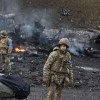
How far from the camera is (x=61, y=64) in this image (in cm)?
1116

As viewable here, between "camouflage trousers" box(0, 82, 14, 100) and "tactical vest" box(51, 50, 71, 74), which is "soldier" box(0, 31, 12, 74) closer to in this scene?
"tactical vest" box(51, 50, 71, 74)

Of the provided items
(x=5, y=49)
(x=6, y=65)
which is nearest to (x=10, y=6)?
(x=5, y=49)

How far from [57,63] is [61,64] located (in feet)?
0.39

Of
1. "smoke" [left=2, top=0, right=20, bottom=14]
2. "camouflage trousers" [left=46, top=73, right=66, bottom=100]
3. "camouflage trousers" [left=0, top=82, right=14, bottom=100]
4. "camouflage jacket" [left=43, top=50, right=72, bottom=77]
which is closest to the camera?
"camouflage trousers" [left=0, top=82, right=14, bottom=100]

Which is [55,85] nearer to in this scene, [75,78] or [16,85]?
[16,85]

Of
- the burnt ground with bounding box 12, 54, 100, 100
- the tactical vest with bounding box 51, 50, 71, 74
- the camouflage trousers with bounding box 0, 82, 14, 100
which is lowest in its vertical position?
the burnt ground with bounding box 12, 54, 100, 100

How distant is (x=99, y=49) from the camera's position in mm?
26375

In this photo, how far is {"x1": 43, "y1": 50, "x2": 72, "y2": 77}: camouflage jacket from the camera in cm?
1102

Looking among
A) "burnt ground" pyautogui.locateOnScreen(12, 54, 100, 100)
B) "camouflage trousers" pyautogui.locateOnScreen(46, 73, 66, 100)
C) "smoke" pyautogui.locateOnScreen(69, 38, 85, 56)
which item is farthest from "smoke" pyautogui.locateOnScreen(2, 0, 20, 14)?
"camouflage trousers" pyautogui.locateOnScreen(46, 73, 66, 100)

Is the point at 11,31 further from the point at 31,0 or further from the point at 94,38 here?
the point at 31,0

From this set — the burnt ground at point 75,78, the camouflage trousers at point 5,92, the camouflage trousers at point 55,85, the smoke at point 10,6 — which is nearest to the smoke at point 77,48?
the burnt ground at point 75,78

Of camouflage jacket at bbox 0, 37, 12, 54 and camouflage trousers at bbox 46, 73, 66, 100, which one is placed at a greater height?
camouflage jacket at bbox 0, 37, 12, 54

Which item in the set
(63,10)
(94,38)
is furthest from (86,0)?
(94,38)

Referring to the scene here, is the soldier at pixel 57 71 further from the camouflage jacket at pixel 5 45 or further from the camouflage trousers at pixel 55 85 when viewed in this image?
the camouflage jacket at pixel 5 45
